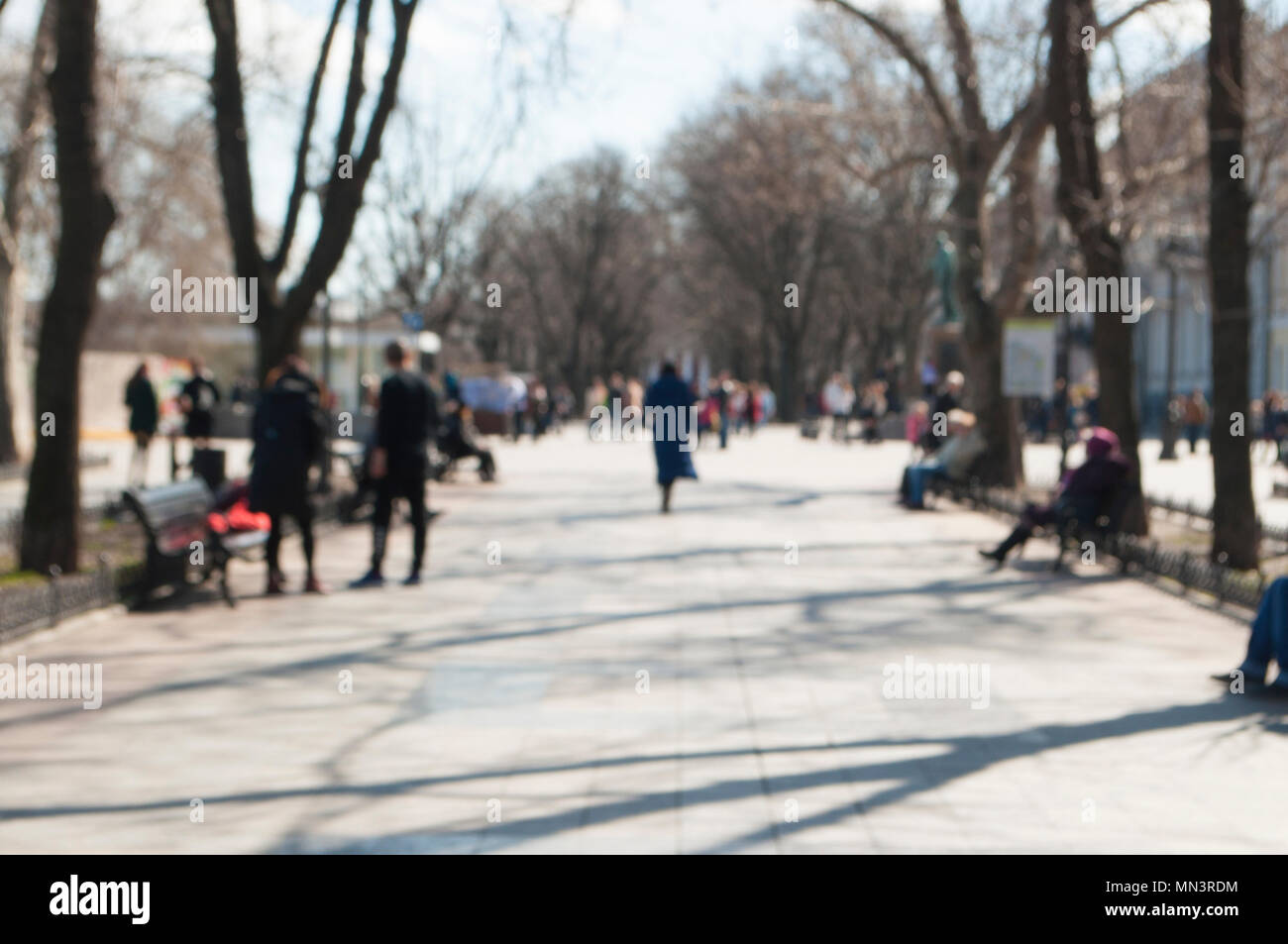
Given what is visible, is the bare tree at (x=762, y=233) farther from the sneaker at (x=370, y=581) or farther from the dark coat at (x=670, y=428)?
the sneaker at (x=370, y=581)

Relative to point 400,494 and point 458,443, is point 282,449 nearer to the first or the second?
point 400,494

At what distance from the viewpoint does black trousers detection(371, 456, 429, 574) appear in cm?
1417

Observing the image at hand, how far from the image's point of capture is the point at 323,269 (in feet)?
63.2

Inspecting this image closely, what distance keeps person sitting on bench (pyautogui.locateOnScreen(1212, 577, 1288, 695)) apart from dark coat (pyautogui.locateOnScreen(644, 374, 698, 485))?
11.8 metres

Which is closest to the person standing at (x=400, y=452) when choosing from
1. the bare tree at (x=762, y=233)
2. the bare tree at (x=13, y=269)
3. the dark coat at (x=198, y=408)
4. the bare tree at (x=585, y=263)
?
the dark coat at (x=198, y=408)

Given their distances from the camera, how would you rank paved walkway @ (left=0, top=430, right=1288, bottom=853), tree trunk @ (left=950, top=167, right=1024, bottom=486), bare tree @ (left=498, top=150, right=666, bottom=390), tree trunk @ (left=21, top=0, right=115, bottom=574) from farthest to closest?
bare tree @ (left=498, top=150, right=666, bottom=390), tree trunk @ (left=950, top=167, right=1024, bottom=486), tree trunk @ (left=21, top=0, right=115, bottom=574), paved walkway @ (left=0, top=430, right=1288, bottom=853)

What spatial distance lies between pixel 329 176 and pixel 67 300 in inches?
254

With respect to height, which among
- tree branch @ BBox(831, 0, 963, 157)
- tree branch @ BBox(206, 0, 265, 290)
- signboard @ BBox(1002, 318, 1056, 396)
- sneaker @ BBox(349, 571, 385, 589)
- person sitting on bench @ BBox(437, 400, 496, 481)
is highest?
tree branch @ BBox(831, 0, 963, 157)

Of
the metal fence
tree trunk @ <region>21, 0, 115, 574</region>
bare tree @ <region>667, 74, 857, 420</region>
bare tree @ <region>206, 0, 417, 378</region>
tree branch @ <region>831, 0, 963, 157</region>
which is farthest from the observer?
bare tree @ <region>667, 74, 857, 420</region>

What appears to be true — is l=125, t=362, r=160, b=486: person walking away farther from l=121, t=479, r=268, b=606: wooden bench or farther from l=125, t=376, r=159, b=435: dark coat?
l=121, t=479, r=268, b=606: wooden bench

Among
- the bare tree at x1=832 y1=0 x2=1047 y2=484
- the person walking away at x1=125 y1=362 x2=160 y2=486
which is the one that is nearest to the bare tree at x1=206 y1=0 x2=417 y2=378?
the person walking away at x1=125 y1=362 x2=160 y2=486

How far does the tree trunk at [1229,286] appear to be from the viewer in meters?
14.2

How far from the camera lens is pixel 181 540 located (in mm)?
13023
